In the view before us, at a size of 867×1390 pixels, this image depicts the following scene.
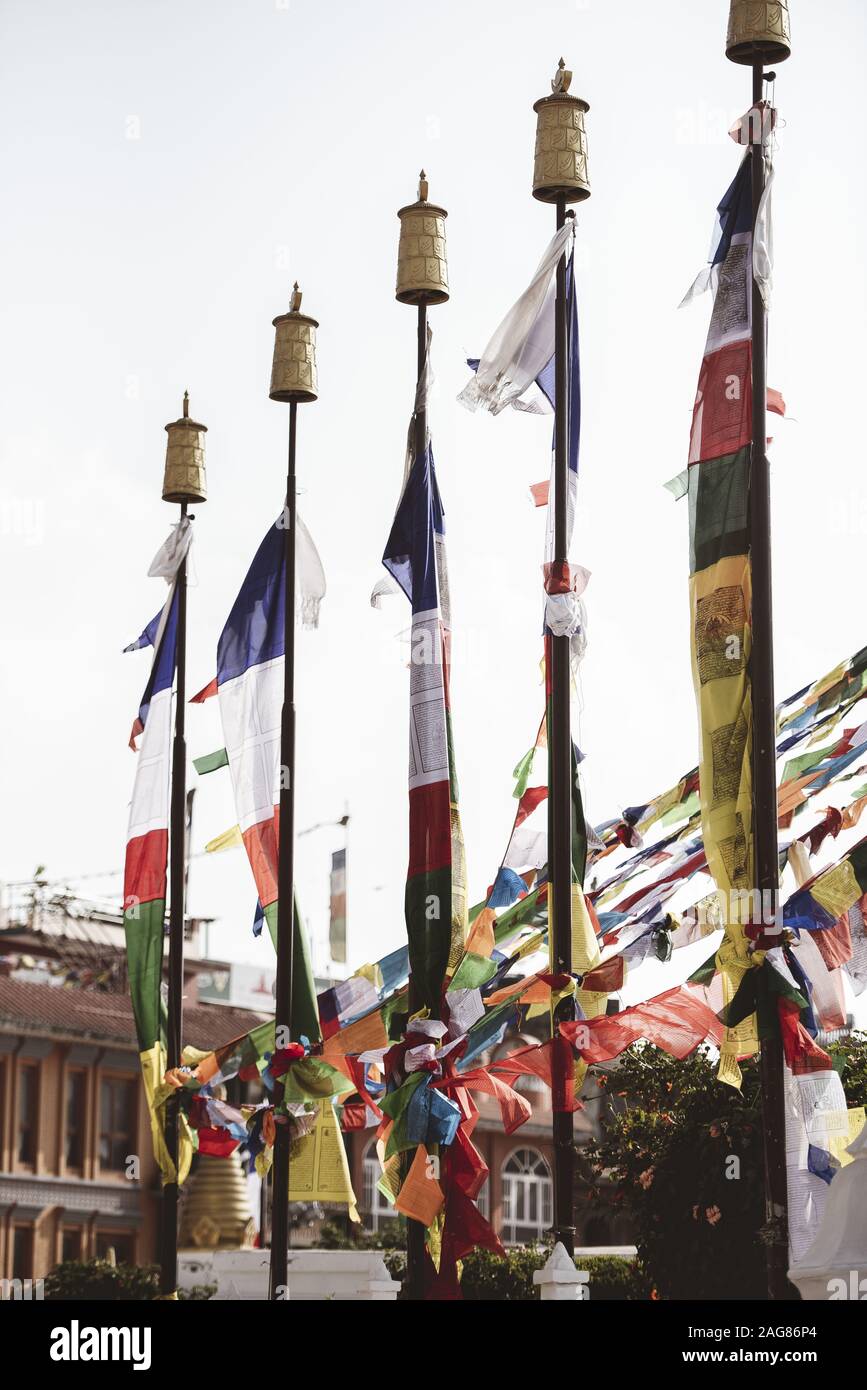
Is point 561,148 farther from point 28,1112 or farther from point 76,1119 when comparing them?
point 76,1119

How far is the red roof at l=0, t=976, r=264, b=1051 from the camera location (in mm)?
46594

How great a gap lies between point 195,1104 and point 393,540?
732cm

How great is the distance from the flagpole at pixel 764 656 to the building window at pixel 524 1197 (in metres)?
42.0

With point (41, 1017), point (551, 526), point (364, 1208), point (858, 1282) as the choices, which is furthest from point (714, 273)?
point (364, 1208)

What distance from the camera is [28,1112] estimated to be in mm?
47375

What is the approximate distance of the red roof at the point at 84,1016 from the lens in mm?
46594

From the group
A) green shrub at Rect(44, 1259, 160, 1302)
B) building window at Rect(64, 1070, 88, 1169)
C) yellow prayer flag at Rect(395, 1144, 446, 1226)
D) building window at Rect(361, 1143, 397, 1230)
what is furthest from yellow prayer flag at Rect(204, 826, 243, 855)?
building window at Rect(361, 1143, 397, 1230)

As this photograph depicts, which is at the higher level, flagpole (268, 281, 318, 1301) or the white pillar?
flagpole (268, 281, 318, 1301)

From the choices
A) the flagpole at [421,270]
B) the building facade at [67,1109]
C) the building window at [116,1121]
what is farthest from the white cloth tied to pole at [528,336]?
the building window at [116,1121]

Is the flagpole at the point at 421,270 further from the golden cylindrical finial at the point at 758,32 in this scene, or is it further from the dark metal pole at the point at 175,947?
the dark metal pole at the point at 175,947

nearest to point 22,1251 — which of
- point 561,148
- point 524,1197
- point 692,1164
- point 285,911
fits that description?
point 524,1197

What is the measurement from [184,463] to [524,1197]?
3574 cm

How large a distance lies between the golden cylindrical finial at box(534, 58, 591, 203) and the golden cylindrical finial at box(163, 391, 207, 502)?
27.8 feet

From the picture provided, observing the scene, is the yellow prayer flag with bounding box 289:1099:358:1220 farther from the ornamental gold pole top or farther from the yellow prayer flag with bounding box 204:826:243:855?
the ornamental gold pole top
